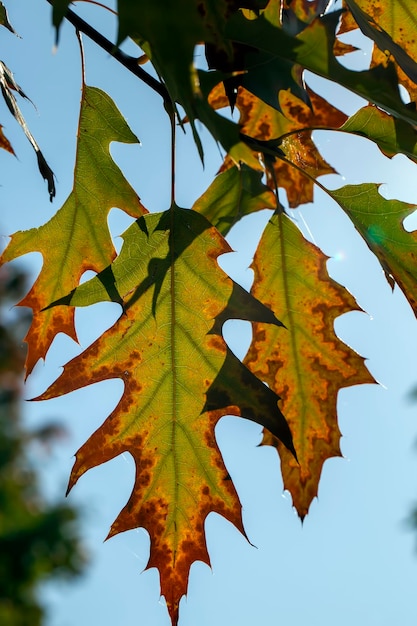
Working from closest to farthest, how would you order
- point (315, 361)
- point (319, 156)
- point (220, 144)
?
point (220, 144) < point (315, 361) < point (319, 156)

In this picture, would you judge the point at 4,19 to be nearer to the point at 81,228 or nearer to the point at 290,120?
the point at 81,228

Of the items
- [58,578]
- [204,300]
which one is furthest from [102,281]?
[58,578]

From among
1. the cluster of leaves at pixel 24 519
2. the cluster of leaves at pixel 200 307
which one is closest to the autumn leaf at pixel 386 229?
the cluster of leaves at pixel 200 307

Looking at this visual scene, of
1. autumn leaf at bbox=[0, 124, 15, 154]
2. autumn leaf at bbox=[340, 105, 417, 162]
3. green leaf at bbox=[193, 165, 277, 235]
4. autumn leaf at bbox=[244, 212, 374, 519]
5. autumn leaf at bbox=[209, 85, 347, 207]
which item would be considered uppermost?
autumn leaf at bbox=[0, 124, 15, 154]

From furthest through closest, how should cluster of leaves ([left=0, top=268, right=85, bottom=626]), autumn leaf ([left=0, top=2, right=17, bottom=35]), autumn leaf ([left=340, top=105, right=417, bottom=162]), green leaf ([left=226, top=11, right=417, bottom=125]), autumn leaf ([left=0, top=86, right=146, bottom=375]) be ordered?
1. cluster of leaves ([left=0, top=268, right=85, bottom=626])
2. autumn leaf ([left=0, top=86, right=146, bottom=375])
3. autumn leaf ([left=0, top=2, right=17, bottom=35])
4. autumn leaf ([left=340, top=105, right=417, bottom=162])
5. green leaf ([left=226, top=11, right=417, bottom=125])

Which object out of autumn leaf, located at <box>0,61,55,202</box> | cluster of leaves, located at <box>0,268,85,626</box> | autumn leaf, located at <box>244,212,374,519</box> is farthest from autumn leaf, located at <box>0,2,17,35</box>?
cluster of leaves, located at <box>0,268,85,626</box>

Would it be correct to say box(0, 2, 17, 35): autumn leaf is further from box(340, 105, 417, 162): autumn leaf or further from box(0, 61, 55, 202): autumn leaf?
box(340, 105, 417, 162): autumn leaf

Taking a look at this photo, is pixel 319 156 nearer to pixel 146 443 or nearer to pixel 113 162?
pixel 113 162
